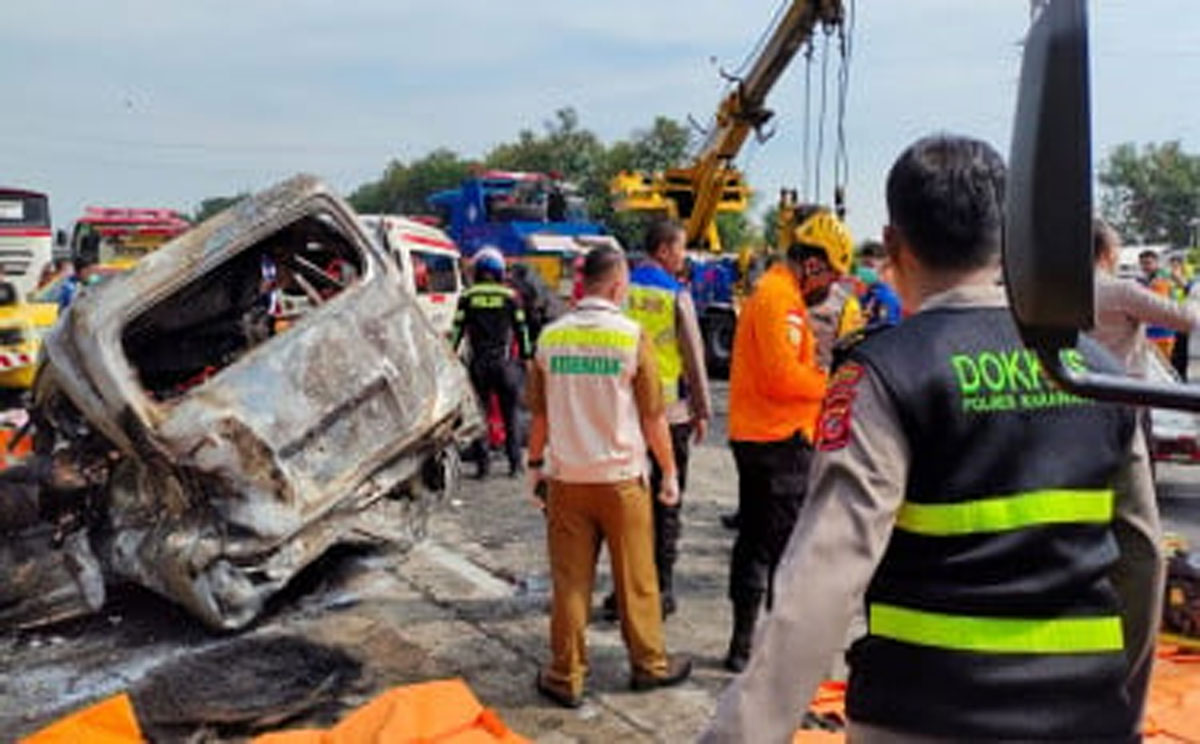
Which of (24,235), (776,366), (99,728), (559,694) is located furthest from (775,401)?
(24,235)

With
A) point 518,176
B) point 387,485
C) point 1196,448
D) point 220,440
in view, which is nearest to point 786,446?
point 387,485

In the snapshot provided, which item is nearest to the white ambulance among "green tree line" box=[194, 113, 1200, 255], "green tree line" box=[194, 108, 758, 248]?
"green tree line" box=[194, 113, 1200, 255]

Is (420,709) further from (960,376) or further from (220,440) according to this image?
(960,376)

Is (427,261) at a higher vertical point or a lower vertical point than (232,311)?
lower

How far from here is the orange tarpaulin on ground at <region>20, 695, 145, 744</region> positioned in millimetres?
3326

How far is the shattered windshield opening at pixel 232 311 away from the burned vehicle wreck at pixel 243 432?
7 cm

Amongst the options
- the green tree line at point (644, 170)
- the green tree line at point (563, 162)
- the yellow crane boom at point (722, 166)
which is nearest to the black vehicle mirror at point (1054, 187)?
the green tree line at point (644, 170)

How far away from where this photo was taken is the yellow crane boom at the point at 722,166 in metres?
14.0

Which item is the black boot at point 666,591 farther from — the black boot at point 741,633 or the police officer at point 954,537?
the police officer at point 954,537

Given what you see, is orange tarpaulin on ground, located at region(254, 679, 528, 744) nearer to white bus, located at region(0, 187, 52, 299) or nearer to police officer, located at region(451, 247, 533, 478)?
police officer, located at region(451, 247, 533, 478)

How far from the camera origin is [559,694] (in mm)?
4090

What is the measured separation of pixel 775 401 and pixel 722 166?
41.2 ft

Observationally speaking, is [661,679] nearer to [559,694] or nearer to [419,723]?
[559,694]

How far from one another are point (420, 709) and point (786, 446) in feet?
5.88
